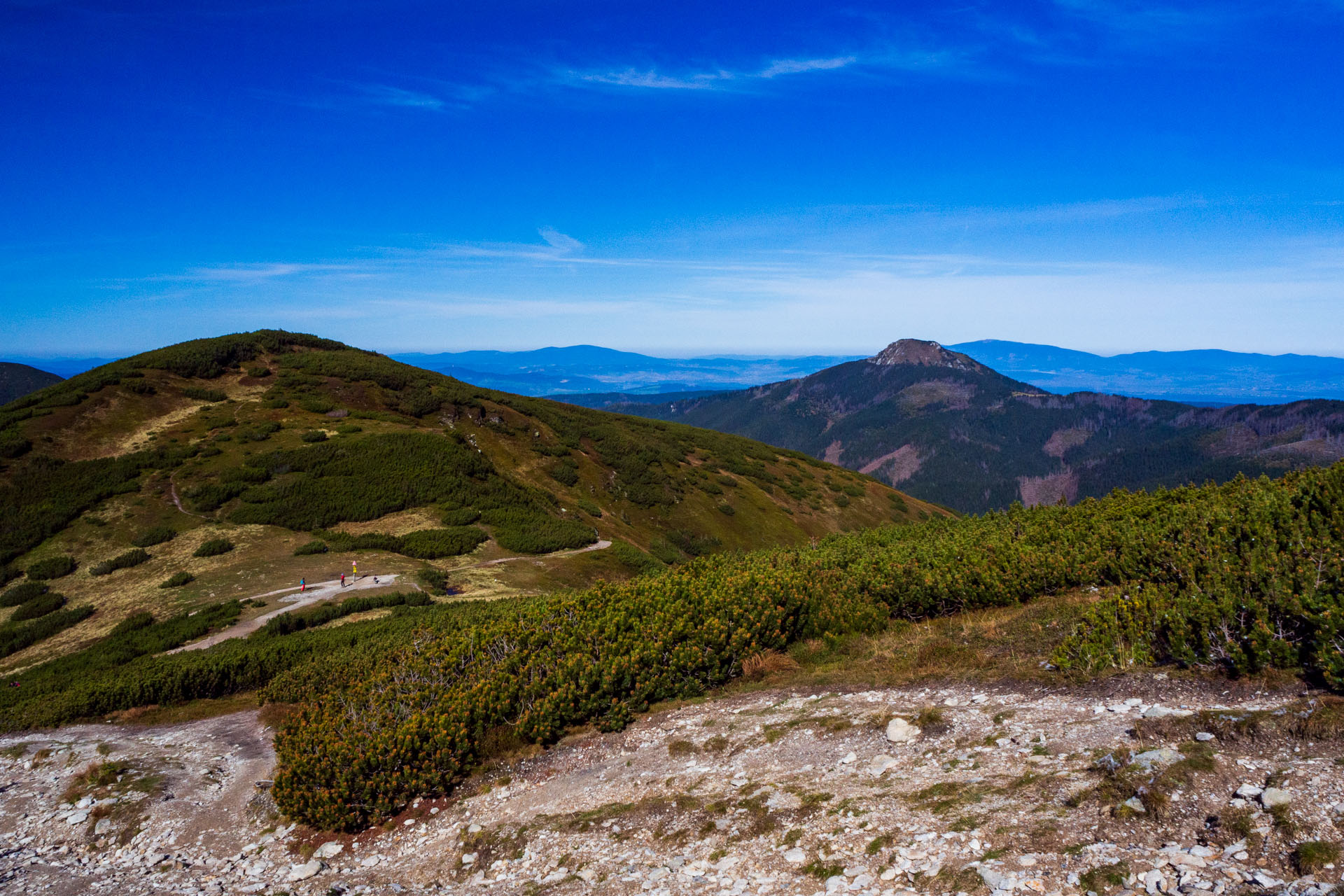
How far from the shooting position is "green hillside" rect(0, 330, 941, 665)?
27.8m

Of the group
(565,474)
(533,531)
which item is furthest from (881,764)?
(565,474)

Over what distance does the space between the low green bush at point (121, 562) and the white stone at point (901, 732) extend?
1255 inches

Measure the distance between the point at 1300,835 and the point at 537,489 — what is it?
146ft

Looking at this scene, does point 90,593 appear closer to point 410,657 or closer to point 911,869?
point 410,657

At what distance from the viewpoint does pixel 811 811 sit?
7.45m

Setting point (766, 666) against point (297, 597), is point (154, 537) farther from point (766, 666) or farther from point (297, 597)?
point (766, 666)

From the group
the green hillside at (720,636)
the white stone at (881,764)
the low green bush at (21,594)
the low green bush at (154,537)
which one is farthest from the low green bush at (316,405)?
the white stone at (881,764)

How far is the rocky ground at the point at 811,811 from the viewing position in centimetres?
547

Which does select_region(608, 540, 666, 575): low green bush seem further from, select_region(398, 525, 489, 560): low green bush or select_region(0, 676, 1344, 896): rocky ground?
select_region(0, 676, 1344, 896): rocky ground

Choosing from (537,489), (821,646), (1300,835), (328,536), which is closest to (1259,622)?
(1300,835)

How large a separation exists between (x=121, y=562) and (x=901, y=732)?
32.5 metres

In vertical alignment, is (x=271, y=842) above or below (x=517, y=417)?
below

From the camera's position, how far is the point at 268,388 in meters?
53.9

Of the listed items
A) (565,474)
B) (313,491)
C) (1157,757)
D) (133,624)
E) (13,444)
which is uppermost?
(13,444)
